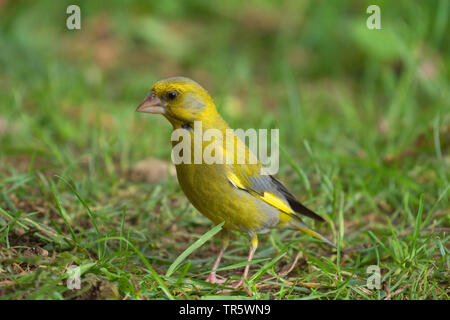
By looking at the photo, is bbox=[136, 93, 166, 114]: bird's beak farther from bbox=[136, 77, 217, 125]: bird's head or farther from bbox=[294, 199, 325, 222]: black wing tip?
bbox=[294, 199, 325, 222]: black wing tip

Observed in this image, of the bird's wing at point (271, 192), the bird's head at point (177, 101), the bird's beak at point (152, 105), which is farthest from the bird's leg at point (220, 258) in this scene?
the bird's beak at point (152, 105)

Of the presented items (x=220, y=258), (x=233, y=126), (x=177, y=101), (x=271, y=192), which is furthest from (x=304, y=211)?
(x=233, y=126)

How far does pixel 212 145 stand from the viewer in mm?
3693

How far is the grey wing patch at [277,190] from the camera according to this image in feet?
12.9

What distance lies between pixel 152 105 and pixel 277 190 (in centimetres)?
104

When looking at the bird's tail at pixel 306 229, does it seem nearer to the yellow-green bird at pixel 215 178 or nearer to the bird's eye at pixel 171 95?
the yellow-green bird at pixel 215 178

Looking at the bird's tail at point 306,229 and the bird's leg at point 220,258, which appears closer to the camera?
the bird's leg at point 220,258

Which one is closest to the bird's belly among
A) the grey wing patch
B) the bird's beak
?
the grey wing patch

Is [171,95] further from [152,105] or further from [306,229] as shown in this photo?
[306,229]

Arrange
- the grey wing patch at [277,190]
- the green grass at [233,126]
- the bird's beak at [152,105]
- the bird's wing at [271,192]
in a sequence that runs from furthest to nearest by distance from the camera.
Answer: the grey wing patch at [277,190] → the bird's wing at [271,192] → the bird's beak at [152,105] → the green grass at [233,126]

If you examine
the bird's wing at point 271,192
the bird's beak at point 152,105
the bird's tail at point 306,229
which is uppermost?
the bird's beak at point 152,105

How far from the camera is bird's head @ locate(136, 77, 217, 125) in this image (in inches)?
146

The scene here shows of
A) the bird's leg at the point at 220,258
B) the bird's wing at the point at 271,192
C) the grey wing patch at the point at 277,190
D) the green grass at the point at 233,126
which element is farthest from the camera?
the grey wing patch at the point at 277,190
